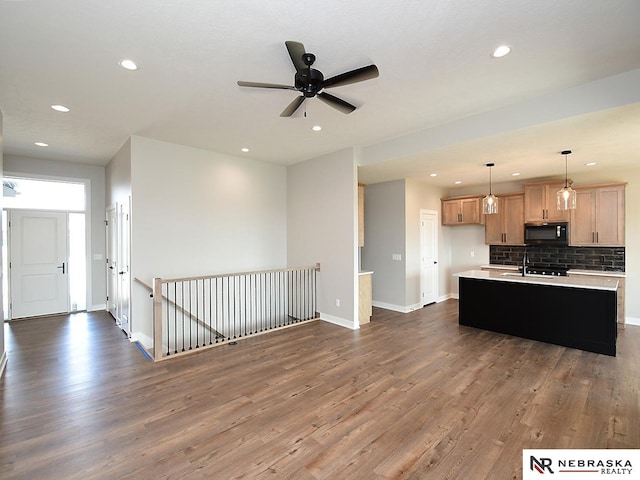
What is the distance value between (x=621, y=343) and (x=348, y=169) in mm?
5008

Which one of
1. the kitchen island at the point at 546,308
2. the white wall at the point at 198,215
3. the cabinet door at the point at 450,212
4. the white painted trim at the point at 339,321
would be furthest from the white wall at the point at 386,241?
the white wall at the point at 198,215

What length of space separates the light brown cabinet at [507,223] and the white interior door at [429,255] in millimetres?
1209

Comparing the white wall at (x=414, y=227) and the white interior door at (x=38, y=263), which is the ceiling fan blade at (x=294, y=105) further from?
the white interior door at (x=38, y=263)

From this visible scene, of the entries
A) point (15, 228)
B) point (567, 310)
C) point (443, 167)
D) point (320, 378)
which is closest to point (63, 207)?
point (15, 228)

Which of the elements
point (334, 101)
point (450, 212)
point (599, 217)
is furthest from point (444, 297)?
point (334, 101)

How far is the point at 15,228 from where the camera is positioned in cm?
582

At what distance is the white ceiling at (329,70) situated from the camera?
218 centimetres

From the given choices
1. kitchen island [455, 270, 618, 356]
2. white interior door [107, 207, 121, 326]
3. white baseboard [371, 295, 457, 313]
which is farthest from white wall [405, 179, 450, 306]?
white interior door [107, 207, 121, 326]

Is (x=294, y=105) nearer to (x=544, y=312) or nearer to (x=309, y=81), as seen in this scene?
(x=309, y=81)

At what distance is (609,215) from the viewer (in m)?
5.68

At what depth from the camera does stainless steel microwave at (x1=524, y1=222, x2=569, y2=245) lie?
6129mm

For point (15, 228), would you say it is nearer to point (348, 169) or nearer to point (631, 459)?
point (348, 169)

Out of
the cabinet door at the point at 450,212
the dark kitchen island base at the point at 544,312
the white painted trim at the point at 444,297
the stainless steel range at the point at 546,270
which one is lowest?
the white painted trim at the point at 444,297

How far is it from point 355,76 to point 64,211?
6861mm
